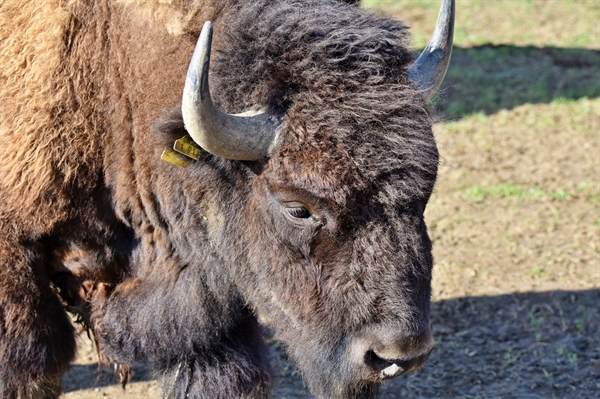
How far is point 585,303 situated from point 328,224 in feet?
11.8

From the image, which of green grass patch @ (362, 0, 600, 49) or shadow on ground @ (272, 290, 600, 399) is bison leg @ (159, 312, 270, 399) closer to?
shadow on ground @ (272, 290, 600, 399)

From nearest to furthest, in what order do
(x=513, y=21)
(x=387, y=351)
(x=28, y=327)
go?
(x=387, y=351)
(x=28, y=327)
(x=513, y=21)

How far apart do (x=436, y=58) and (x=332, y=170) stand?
1.00 meters

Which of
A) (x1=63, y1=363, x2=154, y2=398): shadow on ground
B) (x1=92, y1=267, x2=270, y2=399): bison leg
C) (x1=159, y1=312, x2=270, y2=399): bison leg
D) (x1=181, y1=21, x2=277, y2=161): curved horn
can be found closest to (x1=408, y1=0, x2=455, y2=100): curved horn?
(x1=181, y1=21, x2=277, y2=161): curved horn

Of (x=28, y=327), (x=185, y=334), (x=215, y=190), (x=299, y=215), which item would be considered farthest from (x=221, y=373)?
(x=299, y=215)

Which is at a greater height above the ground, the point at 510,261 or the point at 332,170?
the point at 332,170

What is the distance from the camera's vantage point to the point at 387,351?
3.33 metres

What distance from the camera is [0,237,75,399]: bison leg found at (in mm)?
3871

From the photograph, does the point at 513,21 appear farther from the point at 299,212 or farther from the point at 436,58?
the point at 299,212

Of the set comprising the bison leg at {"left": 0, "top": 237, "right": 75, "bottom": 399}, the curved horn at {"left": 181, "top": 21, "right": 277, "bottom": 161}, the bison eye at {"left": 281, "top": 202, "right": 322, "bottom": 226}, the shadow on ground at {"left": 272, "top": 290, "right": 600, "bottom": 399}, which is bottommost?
the shadow on ground at {"left": 272, "top": 290, "right": 600, "bottom": 399}

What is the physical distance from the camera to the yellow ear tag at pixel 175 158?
3.55 metres

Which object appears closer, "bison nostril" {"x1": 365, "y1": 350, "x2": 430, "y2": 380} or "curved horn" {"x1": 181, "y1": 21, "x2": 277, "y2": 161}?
"curved horn" {"x1": 181, "y1": 21, "x2": 277, "y2": 161}

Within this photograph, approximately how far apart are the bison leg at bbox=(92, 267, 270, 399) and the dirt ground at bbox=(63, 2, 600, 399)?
1.53 feet

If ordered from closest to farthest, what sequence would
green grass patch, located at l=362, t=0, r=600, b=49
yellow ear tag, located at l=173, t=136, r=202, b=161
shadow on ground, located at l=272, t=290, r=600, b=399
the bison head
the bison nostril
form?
the bison head
the bison nostril
yellow ear tag, located at l=173, t=136, r=202, b=161
shadow on ground, located at l=272, t=290, r=600, b=399
green grass patch, located at l=362, t=0, r=600, b=49
